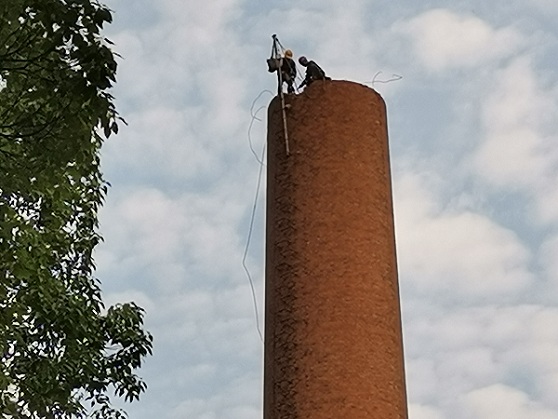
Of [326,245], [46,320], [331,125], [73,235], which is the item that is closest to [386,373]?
[326,245]

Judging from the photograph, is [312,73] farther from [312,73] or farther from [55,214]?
[55,214]

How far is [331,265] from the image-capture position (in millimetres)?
5066

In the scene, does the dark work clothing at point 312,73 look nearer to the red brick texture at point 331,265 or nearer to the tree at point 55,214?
the red brick texture at point 331,265

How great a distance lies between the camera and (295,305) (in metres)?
5.04

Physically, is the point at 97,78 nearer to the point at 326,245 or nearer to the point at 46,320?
the point at 326,245

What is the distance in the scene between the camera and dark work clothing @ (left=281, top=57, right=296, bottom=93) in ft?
19.6

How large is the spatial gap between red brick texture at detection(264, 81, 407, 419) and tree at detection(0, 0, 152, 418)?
1.19 metres

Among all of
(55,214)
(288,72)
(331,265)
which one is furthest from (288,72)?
(55,214)

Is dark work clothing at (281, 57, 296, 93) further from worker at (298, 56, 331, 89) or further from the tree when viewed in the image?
the tree

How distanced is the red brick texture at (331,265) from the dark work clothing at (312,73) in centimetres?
22

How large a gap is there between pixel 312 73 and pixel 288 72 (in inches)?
7.5

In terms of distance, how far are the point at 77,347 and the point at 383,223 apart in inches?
196

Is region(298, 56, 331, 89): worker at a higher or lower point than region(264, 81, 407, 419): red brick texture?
higher

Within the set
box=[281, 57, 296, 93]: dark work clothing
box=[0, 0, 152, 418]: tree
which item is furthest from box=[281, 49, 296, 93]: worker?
box=[0, 0, 152, 418]: tree
